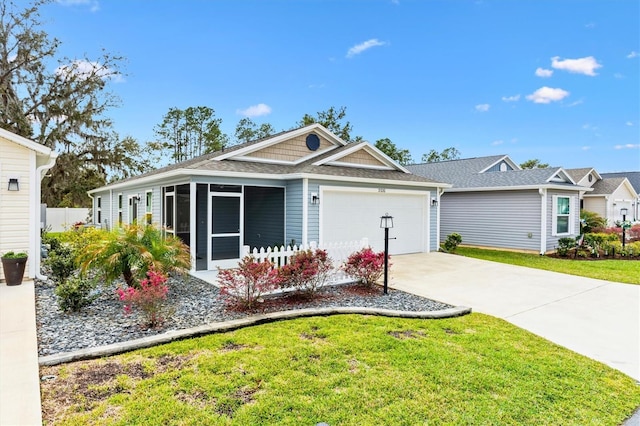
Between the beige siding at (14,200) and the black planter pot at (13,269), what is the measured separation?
1.70 ft

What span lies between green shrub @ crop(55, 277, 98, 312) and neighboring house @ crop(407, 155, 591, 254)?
15161mm

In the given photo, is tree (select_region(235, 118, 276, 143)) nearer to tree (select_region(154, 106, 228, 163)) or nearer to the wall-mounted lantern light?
tree (select_region(154, 106, 228, 163))

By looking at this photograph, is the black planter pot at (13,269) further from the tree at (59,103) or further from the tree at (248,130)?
the tree at (248,130)

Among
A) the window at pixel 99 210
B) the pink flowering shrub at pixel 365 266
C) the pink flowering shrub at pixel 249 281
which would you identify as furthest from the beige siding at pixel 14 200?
the window at pixel 99 210

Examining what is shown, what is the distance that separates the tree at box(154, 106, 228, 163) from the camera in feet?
104

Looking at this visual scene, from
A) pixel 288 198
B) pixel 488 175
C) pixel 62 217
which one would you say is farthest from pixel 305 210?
pixel 62 217

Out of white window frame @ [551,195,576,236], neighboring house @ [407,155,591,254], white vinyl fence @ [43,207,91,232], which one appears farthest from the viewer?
white vinyl fence @ [43,207,91,232]

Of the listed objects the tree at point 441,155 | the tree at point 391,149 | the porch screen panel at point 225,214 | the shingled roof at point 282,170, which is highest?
the tree at point 441,155

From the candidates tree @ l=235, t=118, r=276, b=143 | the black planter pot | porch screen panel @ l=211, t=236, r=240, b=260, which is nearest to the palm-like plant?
the black planter pot

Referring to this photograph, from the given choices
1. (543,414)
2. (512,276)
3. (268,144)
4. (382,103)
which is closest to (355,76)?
(382,103)

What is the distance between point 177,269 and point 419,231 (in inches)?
357

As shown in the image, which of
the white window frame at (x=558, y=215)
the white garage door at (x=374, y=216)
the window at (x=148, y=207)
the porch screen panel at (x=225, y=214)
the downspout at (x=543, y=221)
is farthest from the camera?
the white window frame at (x=558, y=215)

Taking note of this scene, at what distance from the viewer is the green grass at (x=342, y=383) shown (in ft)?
9.84

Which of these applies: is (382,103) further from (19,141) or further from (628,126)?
(19,141)
